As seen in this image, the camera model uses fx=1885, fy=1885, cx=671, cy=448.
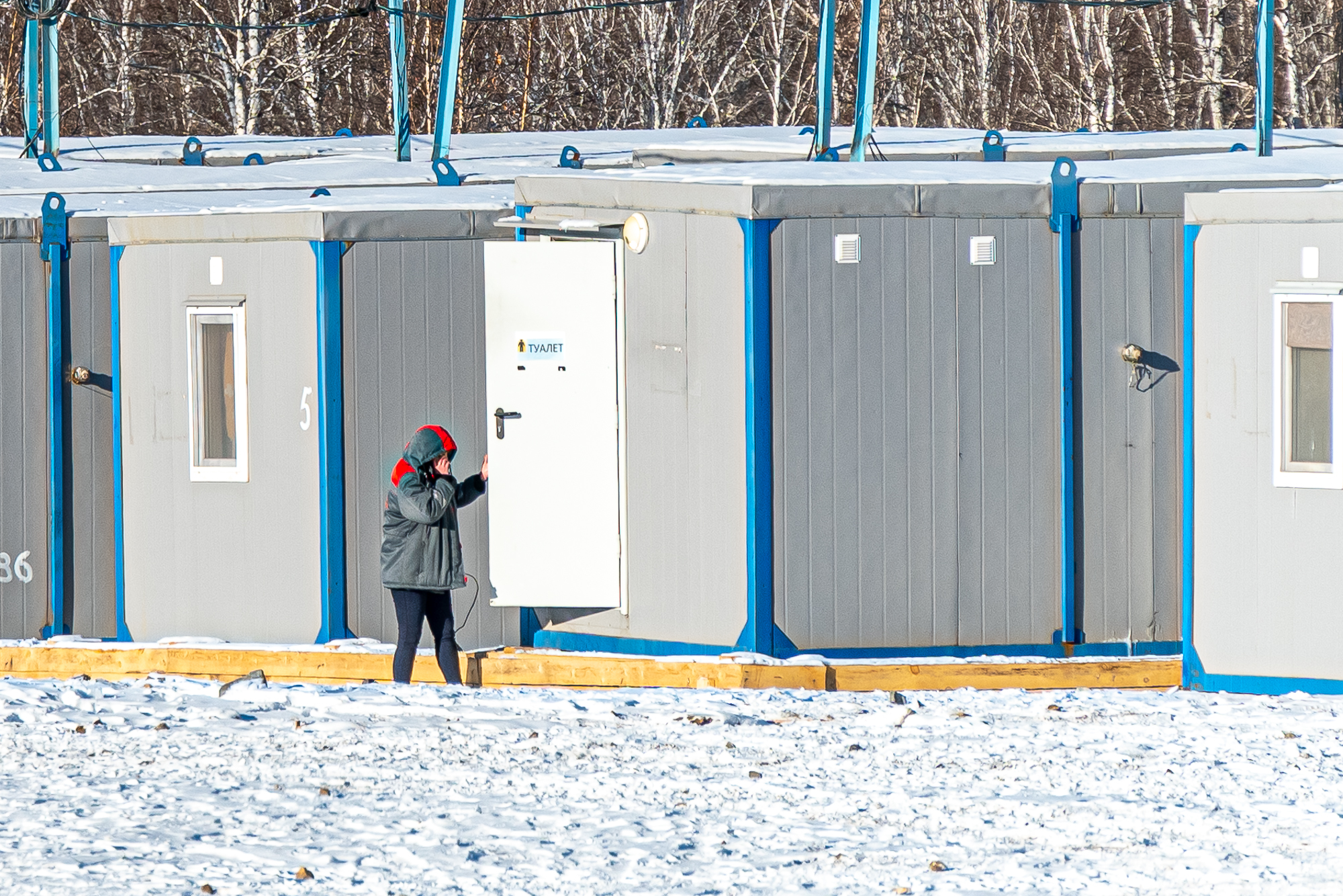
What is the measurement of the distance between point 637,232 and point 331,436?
1.93m

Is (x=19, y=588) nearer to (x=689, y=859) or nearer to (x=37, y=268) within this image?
(x=37, y=268)

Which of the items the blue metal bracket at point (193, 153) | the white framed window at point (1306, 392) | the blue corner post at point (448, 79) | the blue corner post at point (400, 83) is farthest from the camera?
the blue metal bracket at point (193, 153)

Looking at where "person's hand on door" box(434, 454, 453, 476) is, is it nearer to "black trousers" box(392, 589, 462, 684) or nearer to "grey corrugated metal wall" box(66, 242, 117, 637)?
"black trousers" box(392, 589, 462, 684)

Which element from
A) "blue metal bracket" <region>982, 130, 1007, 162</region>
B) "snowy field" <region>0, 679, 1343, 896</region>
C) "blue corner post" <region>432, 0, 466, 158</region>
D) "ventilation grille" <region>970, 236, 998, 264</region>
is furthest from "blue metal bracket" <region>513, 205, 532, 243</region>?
"blue metal bracket" <region>982, 130, 1007, 162</region>

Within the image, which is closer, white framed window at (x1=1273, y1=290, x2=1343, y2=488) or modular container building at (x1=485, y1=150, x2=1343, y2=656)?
white framed window at (x1=1273, y1=290, x2=1343, y2=488)

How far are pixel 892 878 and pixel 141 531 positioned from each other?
5.47m

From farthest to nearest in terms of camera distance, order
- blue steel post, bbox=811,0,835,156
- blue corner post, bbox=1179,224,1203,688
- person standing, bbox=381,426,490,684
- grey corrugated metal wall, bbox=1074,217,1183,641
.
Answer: blue steel post, bbox=811,0,835,156 → person standing, bbox=381,426,490,684 → grey corrugated metal wall, bbox=1074,217,1183,641 → blue corner post, bbox=1179,224,1203,688

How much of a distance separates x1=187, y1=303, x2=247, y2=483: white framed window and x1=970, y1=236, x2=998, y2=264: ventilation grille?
3686 millimetres

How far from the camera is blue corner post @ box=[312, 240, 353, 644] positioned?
371 inches

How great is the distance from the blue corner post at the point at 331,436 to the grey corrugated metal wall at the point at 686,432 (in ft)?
5.02

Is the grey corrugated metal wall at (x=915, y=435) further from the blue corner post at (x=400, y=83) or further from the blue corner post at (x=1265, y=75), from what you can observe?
the blue corner post at (x=400, y=83)

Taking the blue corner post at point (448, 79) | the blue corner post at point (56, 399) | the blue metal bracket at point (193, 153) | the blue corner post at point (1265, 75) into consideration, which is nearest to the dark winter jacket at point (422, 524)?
the blue corner post at point (56, 399)

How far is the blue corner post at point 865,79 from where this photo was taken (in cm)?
1147

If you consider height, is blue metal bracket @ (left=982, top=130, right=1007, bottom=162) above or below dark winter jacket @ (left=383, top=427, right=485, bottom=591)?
above
